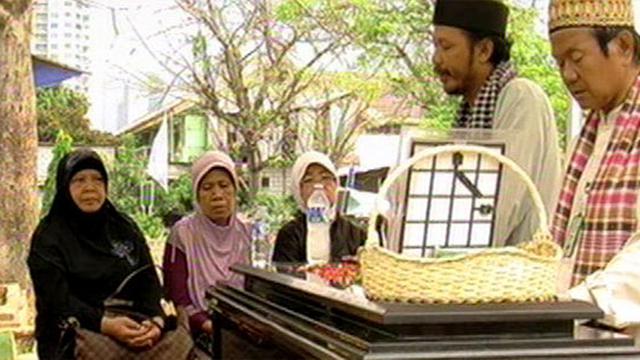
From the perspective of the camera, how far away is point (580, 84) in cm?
192

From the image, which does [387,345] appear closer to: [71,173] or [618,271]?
[618,271]

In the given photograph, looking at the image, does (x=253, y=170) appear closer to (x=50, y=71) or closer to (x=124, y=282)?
(x=50, y=71)

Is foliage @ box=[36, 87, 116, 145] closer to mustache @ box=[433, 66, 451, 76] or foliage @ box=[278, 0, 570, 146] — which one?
foliage @ box=[278, 0, 570, 146]

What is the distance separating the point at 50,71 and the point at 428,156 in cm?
798

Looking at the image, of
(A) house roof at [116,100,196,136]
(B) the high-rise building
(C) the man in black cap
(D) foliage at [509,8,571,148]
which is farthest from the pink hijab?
(A) house roof at [116,100,196,136]

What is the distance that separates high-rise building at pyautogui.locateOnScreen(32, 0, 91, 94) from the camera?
34.4 feet

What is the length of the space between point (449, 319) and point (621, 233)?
615mm

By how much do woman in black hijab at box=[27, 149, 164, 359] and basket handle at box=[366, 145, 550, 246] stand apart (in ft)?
7.90

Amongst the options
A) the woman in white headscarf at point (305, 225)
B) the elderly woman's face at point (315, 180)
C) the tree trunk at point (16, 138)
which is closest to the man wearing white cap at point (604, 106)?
the woman in white headscarf at point (305, 225)

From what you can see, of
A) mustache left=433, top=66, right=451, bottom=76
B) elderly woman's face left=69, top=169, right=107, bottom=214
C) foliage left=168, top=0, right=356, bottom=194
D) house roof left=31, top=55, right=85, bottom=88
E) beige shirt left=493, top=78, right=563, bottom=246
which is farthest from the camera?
foliage left=168, top=0, right=356, bottom=194

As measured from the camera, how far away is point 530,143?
232cm

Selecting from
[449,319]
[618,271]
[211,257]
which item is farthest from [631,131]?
[211,257]

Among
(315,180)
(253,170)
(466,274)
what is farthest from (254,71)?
(466,274)

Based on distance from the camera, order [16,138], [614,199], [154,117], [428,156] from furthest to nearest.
Result: [154,117], [16,138], [614,199], [428,156]
